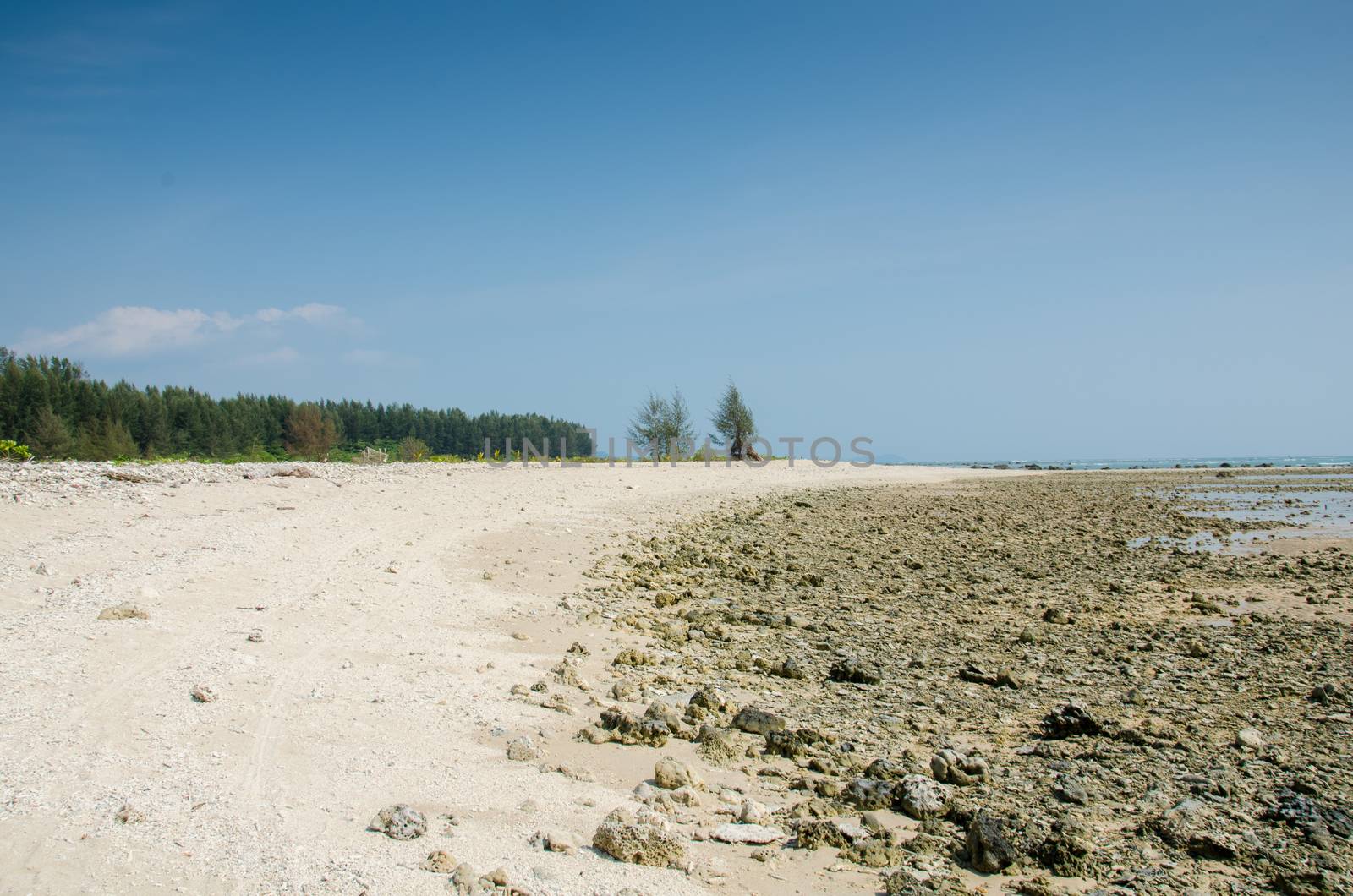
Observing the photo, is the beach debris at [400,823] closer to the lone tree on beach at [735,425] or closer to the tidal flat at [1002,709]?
the tidal flat at [1002,709]

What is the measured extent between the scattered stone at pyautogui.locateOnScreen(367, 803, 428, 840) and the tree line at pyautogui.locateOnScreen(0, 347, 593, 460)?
26.2 metres

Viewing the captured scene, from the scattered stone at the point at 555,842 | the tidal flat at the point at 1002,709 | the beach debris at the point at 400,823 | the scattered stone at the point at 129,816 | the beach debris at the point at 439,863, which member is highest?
the scattered stone at the point at 129,816

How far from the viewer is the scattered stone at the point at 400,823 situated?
10.7 feet

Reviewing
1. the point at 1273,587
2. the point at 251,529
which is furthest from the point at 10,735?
the point at 1273,587

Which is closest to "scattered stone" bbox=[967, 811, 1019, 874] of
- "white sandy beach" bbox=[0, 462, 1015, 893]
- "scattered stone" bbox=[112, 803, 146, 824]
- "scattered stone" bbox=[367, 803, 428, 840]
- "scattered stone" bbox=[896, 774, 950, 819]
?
"scattered stone" bbox=[896, 774, 950, 819]

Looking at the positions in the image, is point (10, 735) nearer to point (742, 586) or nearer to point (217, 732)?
point (217, 732)

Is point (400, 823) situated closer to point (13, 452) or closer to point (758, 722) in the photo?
point (758, 722)

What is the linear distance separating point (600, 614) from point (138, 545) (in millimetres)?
5267

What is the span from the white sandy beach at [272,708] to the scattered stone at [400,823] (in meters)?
0.04

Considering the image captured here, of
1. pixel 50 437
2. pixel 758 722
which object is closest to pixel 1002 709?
pixel 758 722

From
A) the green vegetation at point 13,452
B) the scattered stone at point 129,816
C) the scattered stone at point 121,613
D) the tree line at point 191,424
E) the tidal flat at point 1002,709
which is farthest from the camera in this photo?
the tree line at point 191,424

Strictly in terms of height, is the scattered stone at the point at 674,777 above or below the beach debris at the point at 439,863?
below

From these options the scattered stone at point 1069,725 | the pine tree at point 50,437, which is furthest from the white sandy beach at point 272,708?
the pine tree at point 50,437

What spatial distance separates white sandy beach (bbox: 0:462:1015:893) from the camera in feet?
10.1
